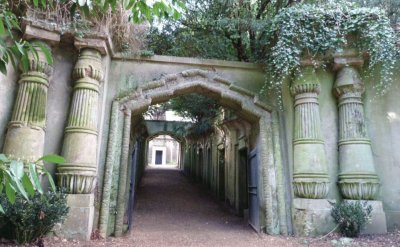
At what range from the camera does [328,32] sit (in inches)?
221

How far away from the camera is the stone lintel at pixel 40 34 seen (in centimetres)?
494

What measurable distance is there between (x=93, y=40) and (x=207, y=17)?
3064mm

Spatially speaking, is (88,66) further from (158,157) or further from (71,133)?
(158,157)

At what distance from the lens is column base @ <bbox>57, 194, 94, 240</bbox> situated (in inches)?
184

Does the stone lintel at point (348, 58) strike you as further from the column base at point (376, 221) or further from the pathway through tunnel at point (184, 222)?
the pathway through tunnel at point (184, 222)

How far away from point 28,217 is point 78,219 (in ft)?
2.83

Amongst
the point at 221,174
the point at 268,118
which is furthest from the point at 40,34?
the point at 221,174

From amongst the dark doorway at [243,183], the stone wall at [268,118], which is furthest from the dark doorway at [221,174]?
the stone wall at [268,118]

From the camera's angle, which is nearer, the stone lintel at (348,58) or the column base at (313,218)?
the column base at (313,218)

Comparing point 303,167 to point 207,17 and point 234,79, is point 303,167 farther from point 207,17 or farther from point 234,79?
point 207,17

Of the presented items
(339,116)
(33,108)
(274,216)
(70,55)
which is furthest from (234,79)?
(33,108)

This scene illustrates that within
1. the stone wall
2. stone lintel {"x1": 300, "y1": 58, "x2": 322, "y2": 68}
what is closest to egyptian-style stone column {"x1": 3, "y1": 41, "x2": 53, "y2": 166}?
the stone wall

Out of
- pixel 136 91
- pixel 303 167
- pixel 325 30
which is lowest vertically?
pixel 303 167

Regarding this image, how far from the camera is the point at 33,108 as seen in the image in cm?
479
